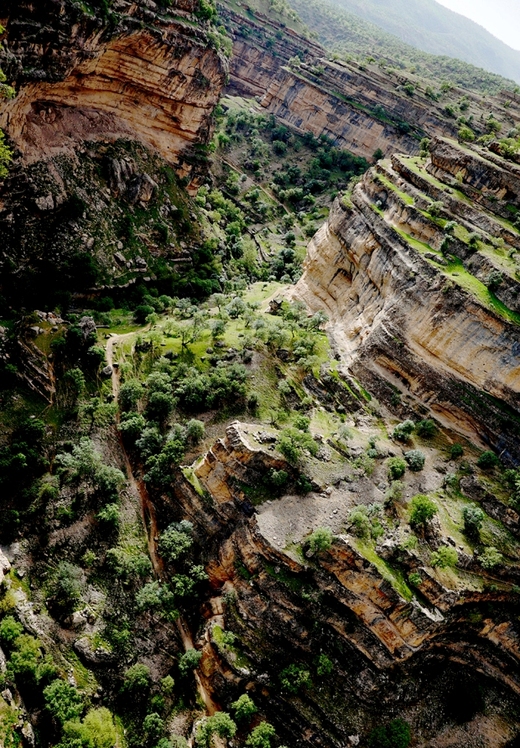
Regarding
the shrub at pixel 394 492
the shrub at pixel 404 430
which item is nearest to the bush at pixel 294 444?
the shrub at pixel 394 492

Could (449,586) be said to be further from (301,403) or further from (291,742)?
(301,403)

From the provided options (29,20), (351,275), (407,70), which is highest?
(407,70)

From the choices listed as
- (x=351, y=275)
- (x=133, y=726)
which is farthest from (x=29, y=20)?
(x=133, y=726)

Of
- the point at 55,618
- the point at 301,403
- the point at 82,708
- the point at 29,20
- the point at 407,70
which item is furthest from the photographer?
the point at 407,70

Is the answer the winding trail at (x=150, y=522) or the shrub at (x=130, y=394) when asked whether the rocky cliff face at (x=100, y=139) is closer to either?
the winding trail at (x=150, y=522)

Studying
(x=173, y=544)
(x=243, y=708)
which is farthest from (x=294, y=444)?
(x=243, y=708)

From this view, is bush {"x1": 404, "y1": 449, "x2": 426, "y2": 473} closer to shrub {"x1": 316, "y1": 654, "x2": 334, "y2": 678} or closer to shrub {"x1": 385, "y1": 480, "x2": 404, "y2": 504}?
shrub {"x1": 385, "y1": 480, "x2": 404, "y2": 504}

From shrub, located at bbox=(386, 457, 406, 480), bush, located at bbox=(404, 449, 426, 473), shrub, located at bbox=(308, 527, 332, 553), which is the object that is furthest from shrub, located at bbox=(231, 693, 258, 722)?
bush, located at bbox=(404, 449, 426, 473)
